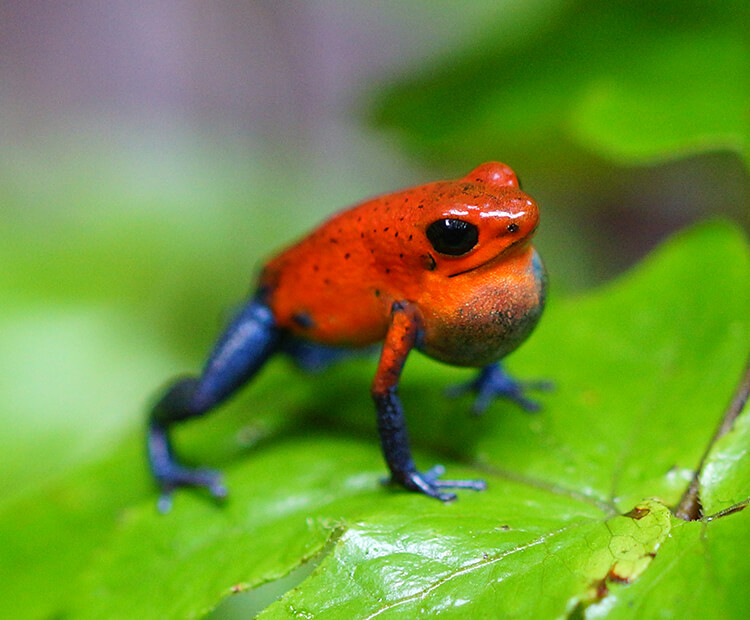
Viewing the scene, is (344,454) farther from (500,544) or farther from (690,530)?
(690,530)

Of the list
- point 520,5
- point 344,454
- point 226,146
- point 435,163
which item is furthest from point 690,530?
point 226,146

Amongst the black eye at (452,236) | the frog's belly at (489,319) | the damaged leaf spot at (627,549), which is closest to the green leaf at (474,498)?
the damaged leaf spot at (627,549)

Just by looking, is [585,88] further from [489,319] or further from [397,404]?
[397,404]

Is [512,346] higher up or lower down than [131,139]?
lower down

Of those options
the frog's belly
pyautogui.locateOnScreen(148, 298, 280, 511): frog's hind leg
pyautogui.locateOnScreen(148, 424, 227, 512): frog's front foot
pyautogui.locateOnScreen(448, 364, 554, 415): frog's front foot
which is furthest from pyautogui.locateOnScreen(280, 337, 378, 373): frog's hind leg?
the frog's belly

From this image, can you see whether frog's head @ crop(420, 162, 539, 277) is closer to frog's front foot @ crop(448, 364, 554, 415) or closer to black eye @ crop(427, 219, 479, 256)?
black eye @ crop(427, 219, 479, 256)

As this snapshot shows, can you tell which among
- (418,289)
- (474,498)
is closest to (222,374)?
(418,289)
